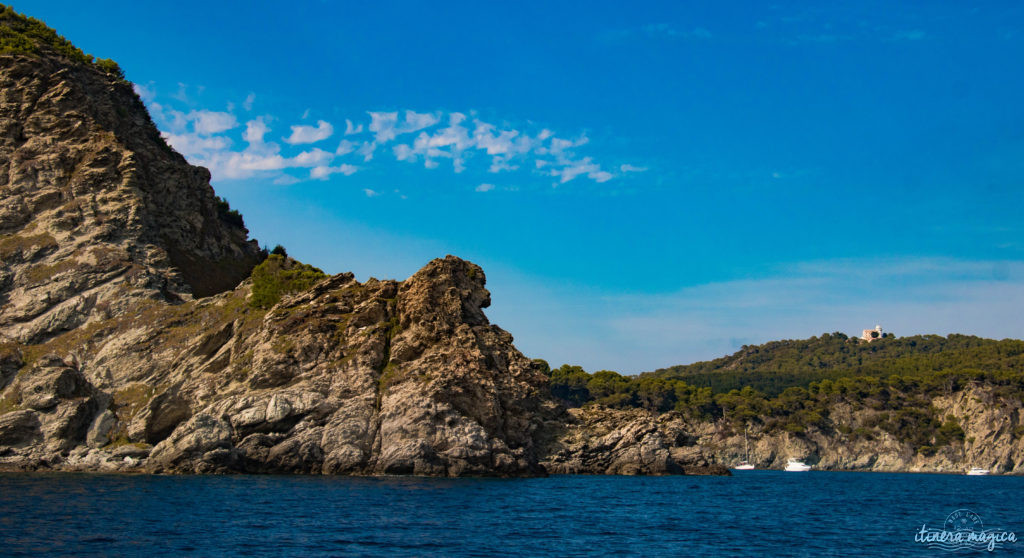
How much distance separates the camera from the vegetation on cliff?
8306 cm

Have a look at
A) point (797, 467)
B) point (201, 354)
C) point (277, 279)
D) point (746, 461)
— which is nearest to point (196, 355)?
point (201, 354)

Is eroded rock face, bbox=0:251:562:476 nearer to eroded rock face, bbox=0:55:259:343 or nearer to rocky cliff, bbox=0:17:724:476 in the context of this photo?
rocky cliff, bbox=0:17:724:476

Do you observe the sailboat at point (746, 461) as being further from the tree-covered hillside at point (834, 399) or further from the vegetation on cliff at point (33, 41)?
the vegetation on cliff at point (33, 41)

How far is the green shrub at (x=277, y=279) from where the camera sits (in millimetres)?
73000

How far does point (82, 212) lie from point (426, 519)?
58.3 m

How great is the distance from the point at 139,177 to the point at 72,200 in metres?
8.37

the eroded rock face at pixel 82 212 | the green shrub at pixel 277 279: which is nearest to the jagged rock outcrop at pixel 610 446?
the green shrub at pixel 277 279

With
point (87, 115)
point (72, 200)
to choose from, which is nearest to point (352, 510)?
point (72, 200)

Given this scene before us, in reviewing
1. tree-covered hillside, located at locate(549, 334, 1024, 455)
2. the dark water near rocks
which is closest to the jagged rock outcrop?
the dark water near rocks

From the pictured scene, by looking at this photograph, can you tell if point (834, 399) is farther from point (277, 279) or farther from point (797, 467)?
point (277, 279)

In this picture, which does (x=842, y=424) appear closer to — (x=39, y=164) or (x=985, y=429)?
(x=985, y=429)

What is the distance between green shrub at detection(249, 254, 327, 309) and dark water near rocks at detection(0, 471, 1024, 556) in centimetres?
2300

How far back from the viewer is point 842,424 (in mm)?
146875

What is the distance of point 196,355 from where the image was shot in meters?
66.1
